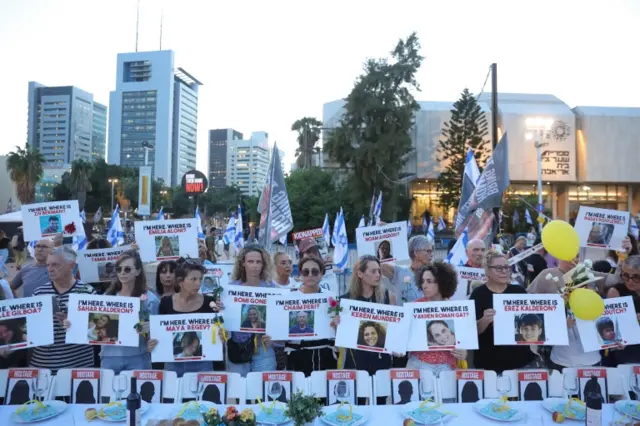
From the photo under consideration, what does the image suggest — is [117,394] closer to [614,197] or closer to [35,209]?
[35,209]

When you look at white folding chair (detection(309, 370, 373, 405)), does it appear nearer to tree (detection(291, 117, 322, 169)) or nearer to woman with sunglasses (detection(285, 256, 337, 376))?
woman with sunglasses (detection(285, 256, 337, 376))

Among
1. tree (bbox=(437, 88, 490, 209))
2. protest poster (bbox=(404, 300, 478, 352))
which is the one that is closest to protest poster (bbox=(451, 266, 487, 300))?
protest poster (bbox=(404, 300, 478, 352))

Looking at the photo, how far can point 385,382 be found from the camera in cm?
372

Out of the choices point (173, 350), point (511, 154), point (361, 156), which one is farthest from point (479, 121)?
point (173, 350)

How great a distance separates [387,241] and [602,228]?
247 cm

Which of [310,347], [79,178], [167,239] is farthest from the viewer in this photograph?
[79,178]

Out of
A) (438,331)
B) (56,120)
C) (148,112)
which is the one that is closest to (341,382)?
(438,331)

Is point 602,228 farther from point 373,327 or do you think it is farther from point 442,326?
point 373,327

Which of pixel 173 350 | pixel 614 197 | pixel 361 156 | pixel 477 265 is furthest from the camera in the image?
pixel 614 197

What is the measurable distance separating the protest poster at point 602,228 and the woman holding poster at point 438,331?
2359 mm

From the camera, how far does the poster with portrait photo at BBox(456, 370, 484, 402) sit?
3621mm

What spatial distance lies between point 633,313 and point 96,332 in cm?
421

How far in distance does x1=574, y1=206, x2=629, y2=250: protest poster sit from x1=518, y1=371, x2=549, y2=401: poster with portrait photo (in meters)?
2.27

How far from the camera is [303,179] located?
3350cm
